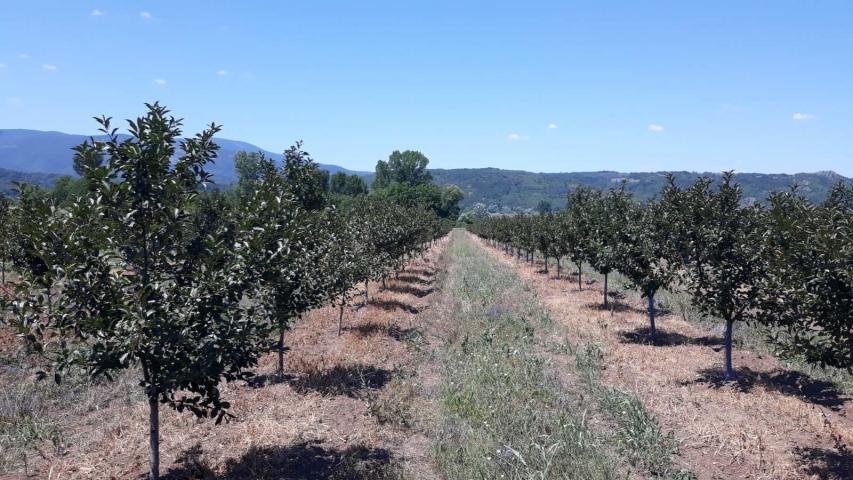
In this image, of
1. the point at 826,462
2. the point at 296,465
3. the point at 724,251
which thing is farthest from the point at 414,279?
the point at 826,462

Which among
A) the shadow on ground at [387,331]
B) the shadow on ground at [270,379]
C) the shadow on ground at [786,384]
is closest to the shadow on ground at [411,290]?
the shadow on ground at [387,331]

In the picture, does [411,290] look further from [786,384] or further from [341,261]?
[786,384]

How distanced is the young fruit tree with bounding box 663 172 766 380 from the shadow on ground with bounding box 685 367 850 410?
1.57ft

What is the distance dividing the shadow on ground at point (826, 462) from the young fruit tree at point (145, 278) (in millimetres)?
9709

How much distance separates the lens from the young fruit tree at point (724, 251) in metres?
12.7

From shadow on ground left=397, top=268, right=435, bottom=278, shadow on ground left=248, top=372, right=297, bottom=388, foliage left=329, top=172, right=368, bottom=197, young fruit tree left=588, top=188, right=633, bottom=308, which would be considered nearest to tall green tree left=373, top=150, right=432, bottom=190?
foliage left=329, top=172, right=368, bottom=197

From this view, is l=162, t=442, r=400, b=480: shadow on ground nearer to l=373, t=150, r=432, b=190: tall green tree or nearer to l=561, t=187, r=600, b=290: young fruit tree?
→ l=561, t=187, r=600, b=290: young fruit tree

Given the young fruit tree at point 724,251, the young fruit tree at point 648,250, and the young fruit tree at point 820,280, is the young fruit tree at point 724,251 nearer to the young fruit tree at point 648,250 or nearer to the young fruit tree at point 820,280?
the young fruit tree at point 648,250

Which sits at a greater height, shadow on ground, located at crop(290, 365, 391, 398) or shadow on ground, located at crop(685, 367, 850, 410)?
shadow on ground, located at crop(685, 367, 850, 410)

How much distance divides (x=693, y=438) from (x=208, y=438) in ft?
31.6

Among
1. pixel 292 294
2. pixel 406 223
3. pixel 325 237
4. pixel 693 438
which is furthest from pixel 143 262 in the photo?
pixel 406 223

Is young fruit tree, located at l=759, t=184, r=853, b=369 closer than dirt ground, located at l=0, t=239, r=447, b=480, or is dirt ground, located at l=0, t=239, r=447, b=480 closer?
young fruit tree, located at l=759, t=184, r=853, b=369

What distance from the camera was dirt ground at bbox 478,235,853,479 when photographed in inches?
355

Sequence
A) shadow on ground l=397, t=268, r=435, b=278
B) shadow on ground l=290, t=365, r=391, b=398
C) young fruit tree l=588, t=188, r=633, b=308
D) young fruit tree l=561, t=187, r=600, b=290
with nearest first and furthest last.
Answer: shadow on ground l=290, t=365, r=391, b=398, young fruit tree l=588, t=188, r=633, b=308, young fruit tree l=561, t=187, r=600, b=290, shadow on ground l=397, t=268, r=435, b=278
